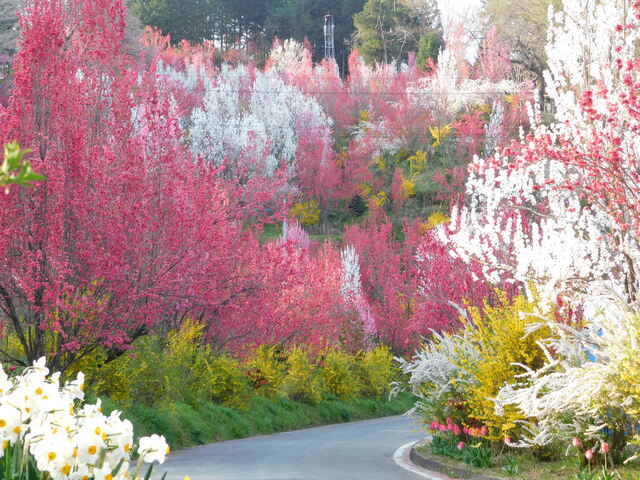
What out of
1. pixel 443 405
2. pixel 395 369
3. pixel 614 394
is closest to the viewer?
pixel 614 394

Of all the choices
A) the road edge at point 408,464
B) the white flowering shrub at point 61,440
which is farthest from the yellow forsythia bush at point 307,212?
the white flowering shrub at point 61,440

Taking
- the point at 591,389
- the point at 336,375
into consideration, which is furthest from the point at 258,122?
the point at 591,389

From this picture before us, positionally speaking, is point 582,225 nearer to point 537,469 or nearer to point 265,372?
point 537,469

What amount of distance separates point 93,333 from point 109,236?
58.5 inches

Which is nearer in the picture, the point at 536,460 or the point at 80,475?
the point at 80,475

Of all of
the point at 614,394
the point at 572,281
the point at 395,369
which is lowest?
the point at 395,369

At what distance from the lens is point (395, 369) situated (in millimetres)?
35094

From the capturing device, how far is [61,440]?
14.0 feet

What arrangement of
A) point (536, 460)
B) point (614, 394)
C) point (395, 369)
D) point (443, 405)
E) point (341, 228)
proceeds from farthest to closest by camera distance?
1. point (341, 228)
2. point (395, 369)
3. point (443, 405)
4. point (536, 460)
5. point (614, 394)

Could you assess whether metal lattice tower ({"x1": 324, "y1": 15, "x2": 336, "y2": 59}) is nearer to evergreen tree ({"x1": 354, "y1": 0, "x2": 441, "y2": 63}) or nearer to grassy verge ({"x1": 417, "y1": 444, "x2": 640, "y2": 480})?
evergreen tree ({"x1": 354, "y1": 0, "x2": 441, "y2": 63})

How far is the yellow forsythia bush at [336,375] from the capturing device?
27931 millimetres

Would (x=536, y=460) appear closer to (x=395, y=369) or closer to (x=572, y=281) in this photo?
(x=572, y=281)

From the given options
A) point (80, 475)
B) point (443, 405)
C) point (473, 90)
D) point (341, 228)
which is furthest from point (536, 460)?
point (473, 90)

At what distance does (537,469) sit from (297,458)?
431cm
